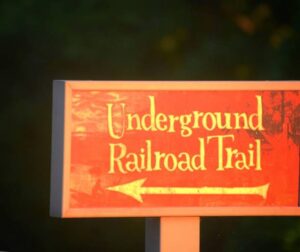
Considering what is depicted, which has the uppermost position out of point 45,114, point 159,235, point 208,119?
point 45,114

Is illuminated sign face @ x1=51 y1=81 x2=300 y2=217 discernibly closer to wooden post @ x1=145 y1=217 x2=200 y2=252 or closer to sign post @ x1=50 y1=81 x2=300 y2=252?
sign post @ x1=50 y1=81 x2=300 y2=252

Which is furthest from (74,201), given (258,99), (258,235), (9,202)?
(9,202)

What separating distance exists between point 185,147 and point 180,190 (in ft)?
0.57

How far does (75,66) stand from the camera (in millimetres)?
11844

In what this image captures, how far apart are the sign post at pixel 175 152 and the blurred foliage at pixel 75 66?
5847 millimetres

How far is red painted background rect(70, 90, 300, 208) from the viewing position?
538 cm

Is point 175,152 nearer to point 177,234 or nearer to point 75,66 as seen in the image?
point 177,234

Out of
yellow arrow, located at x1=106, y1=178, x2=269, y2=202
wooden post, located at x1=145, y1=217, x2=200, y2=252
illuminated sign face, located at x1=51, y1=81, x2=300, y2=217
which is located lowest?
wooden post, located at x1=145, y1=217, x2=200, y2=252

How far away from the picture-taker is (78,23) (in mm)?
11945

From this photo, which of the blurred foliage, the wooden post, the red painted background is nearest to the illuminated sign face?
the red painted background

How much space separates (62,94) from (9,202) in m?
6.44

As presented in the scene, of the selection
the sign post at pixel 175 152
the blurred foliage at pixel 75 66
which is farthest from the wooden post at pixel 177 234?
the blurred foliage at pixel 75 66

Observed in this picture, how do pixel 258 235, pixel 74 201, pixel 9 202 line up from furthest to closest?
pixel 9 202 < pixel 258 235 < pixel 74 201

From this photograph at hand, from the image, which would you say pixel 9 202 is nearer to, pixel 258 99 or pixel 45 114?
pixel 45 114
